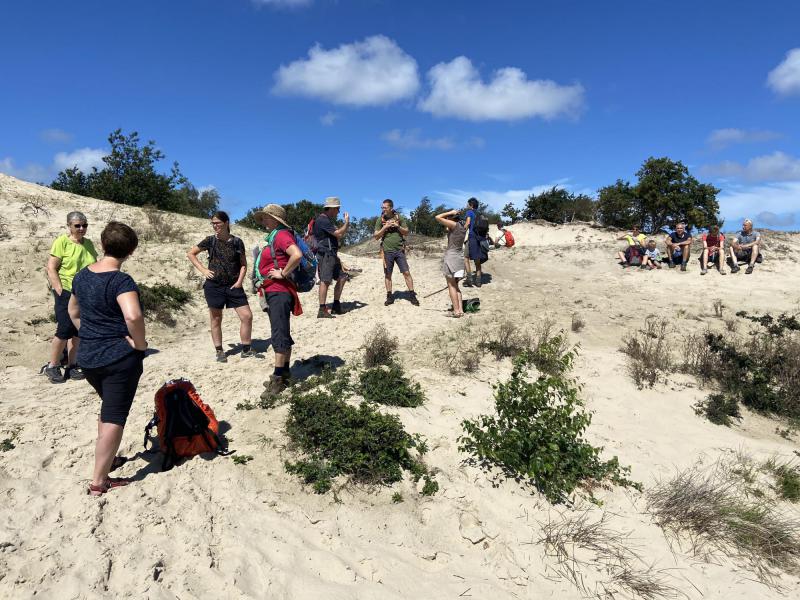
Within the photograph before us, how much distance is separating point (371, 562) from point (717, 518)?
9.48ft

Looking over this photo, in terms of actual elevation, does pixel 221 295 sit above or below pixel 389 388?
above

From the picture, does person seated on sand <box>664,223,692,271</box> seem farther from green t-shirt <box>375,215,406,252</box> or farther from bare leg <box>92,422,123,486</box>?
bare leg <box>92,422,123,486</box>

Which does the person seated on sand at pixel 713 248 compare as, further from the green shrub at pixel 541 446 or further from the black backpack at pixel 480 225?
the green shrub at pixel 541 446

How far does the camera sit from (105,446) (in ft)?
10.6

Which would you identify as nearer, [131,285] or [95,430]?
[131,285]

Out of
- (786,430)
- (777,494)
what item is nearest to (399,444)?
(777,494)

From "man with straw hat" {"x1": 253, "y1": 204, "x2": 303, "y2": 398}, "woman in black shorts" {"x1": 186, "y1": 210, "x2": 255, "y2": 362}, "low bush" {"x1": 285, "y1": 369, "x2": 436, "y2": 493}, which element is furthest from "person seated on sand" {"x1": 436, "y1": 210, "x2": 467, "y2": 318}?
"low bush" {"x1": 285, "y1": 369, "x2": 436, "y2": 493}

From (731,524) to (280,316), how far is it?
449 cm

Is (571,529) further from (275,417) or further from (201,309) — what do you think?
(201,309)

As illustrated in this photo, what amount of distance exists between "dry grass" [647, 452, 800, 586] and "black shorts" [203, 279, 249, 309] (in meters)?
5.24

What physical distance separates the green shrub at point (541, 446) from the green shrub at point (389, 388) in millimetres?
915

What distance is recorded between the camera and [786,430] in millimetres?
5664

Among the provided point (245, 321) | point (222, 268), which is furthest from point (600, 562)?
point (222, 268)

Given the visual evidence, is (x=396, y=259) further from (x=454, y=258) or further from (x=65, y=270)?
(x=65, y=270)
